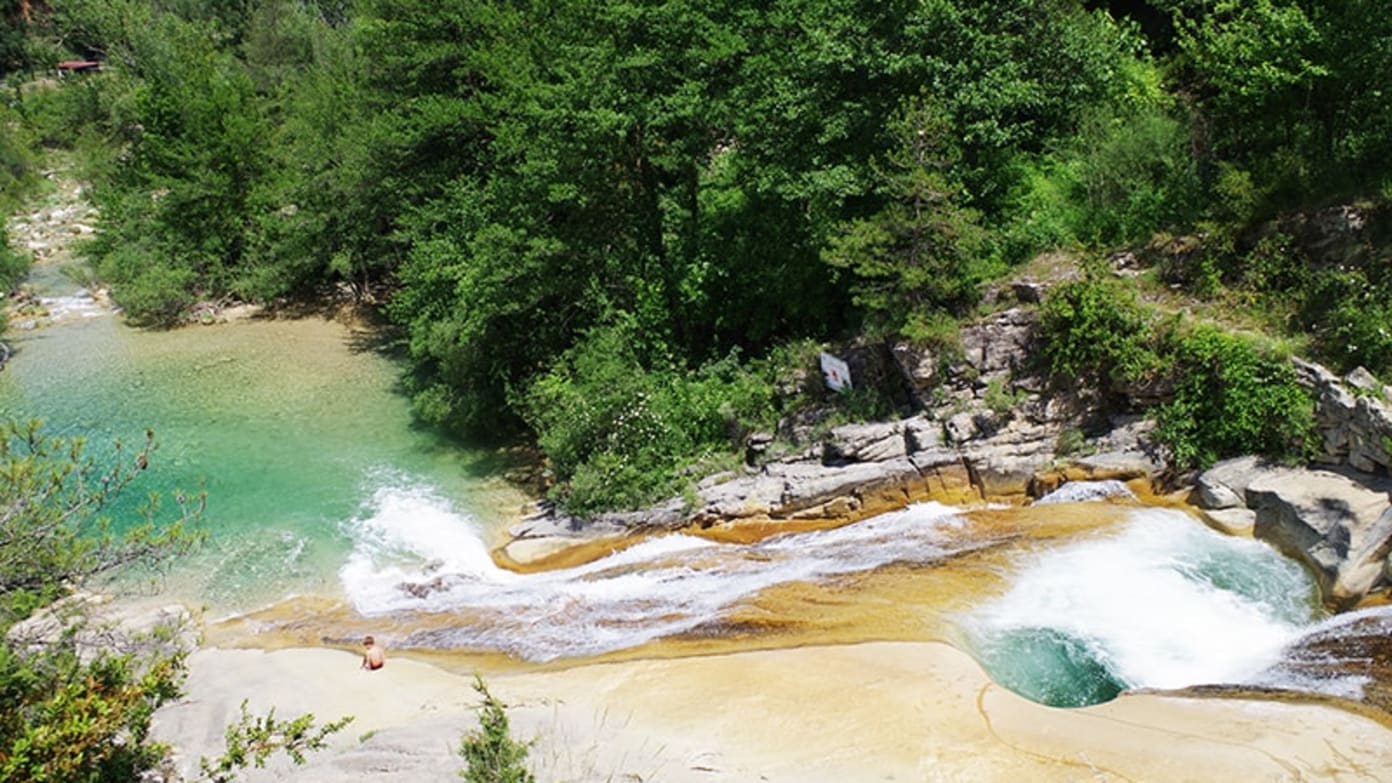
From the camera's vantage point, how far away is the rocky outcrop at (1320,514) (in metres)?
12.7

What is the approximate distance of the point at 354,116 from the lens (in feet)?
111

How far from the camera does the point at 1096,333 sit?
1702 cm

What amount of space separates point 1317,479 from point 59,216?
5860 centimetres

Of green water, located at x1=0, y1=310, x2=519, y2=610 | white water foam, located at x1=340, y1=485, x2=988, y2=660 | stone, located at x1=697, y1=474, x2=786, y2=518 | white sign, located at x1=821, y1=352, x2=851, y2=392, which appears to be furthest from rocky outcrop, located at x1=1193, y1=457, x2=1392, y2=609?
green water, located at x1=0, y1=310, x2=519, y2=610

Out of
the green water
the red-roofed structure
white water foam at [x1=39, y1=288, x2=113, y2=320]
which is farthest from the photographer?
the red-roofed structure

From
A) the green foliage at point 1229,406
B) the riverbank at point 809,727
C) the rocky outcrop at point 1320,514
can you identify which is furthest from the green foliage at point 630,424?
the rocky outcrop at point 1320,514

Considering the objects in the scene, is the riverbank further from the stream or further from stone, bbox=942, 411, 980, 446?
stone, bbox=942, 411, 980, 446

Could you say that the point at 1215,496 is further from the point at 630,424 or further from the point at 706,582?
the point at 630,424

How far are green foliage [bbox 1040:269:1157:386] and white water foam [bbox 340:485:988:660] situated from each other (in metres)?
3.79

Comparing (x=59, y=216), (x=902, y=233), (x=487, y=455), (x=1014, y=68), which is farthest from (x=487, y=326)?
(x=59, y=216)

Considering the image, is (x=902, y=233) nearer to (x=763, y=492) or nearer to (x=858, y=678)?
(x=763, y=492)

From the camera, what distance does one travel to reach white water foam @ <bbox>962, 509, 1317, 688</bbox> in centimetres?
1234

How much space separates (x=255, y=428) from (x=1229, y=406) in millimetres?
23049

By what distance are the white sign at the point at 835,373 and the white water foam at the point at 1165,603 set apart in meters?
5.97
